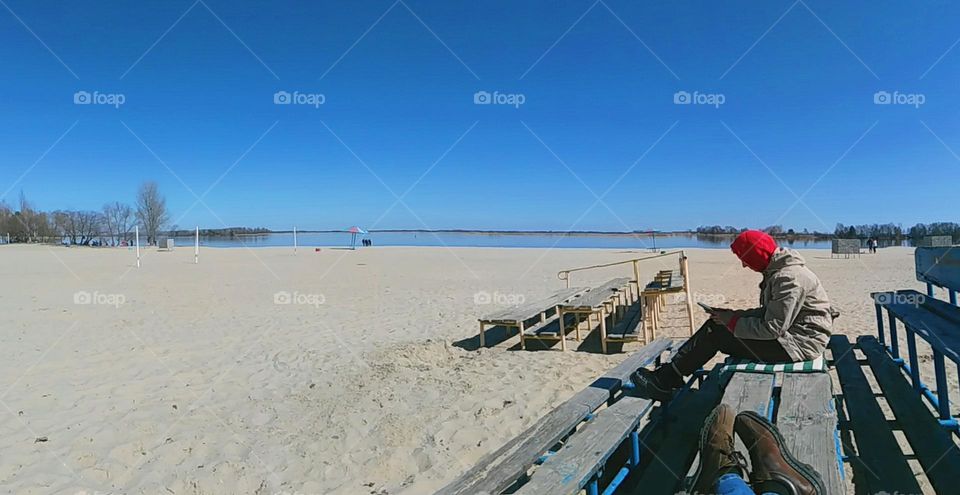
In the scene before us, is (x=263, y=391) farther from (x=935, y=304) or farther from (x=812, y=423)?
(x=935, y=304)

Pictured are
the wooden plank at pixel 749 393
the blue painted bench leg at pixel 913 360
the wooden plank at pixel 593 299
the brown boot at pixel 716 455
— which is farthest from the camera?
the wooden plank at pixel 593 299

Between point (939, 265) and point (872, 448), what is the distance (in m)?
2.25

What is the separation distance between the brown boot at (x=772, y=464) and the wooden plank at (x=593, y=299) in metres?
5.28

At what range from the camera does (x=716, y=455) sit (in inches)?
87.5

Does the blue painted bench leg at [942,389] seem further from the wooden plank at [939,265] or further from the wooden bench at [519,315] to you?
the wooden bench at [519,315]

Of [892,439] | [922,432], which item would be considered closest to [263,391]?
[892,439]

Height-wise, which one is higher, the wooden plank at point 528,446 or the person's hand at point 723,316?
the person's hand at point 723,316

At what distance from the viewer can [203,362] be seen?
22.4 feet

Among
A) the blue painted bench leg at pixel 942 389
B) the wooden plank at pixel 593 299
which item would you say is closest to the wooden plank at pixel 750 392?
the blue painted bench leg at pixel 942 389

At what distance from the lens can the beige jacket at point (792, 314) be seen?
335 centimetres

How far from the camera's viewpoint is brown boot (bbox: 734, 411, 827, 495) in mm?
1938

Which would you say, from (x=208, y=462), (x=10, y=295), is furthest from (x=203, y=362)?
(x=10, y=295)

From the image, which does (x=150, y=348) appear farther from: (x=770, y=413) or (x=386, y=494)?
(x=770, y=413)

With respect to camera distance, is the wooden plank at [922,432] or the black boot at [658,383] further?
the black boot at [658,383]
